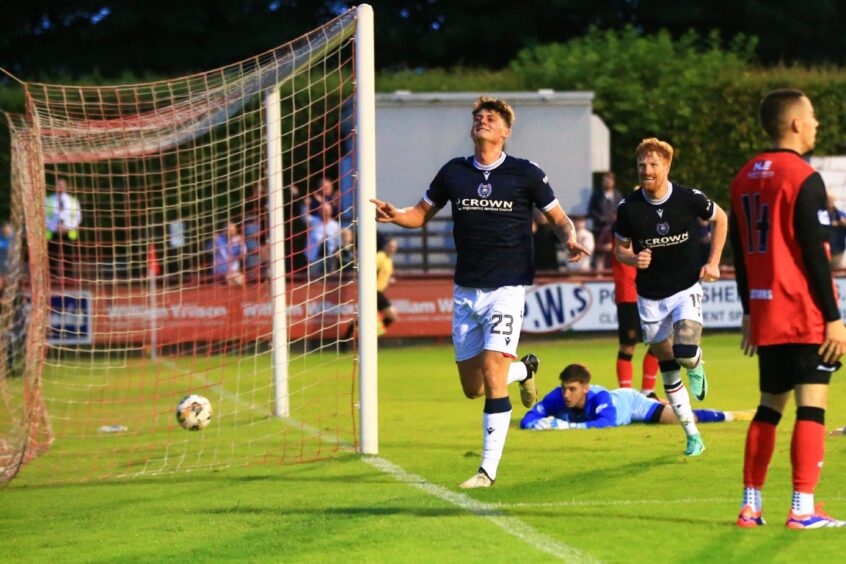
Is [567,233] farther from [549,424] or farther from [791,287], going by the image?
[549,424]

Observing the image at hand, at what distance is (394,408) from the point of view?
15188 mm

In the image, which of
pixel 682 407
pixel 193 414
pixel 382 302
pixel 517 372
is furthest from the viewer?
pixel 382 302

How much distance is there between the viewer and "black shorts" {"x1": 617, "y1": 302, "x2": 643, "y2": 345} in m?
13.9

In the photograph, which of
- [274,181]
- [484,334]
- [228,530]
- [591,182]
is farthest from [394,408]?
[591,182]

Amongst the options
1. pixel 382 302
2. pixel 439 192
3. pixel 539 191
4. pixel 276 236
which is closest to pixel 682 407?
pixel 539 191

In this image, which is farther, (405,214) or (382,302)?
(382,302)

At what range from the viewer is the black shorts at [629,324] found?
45.5ft

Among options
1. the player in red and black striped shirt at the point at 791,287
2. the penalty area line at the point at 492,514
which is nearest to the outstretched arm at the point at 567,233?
the penalty area line at the point at 492,514

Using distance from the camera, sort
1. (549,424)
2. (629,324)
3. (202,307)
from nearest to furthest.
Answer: (549,424) → (629,324) → (202,307)

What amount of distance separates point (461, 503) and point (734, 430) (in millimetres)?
4234

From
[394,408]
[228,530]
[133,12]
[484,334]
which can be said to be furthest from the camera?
[133,12]

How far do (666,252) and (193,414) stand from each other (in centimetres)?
424

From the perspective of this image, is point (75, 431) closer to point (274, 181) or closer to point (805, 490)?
point (274, 181)

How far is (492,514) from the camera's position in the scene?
8.04 m
